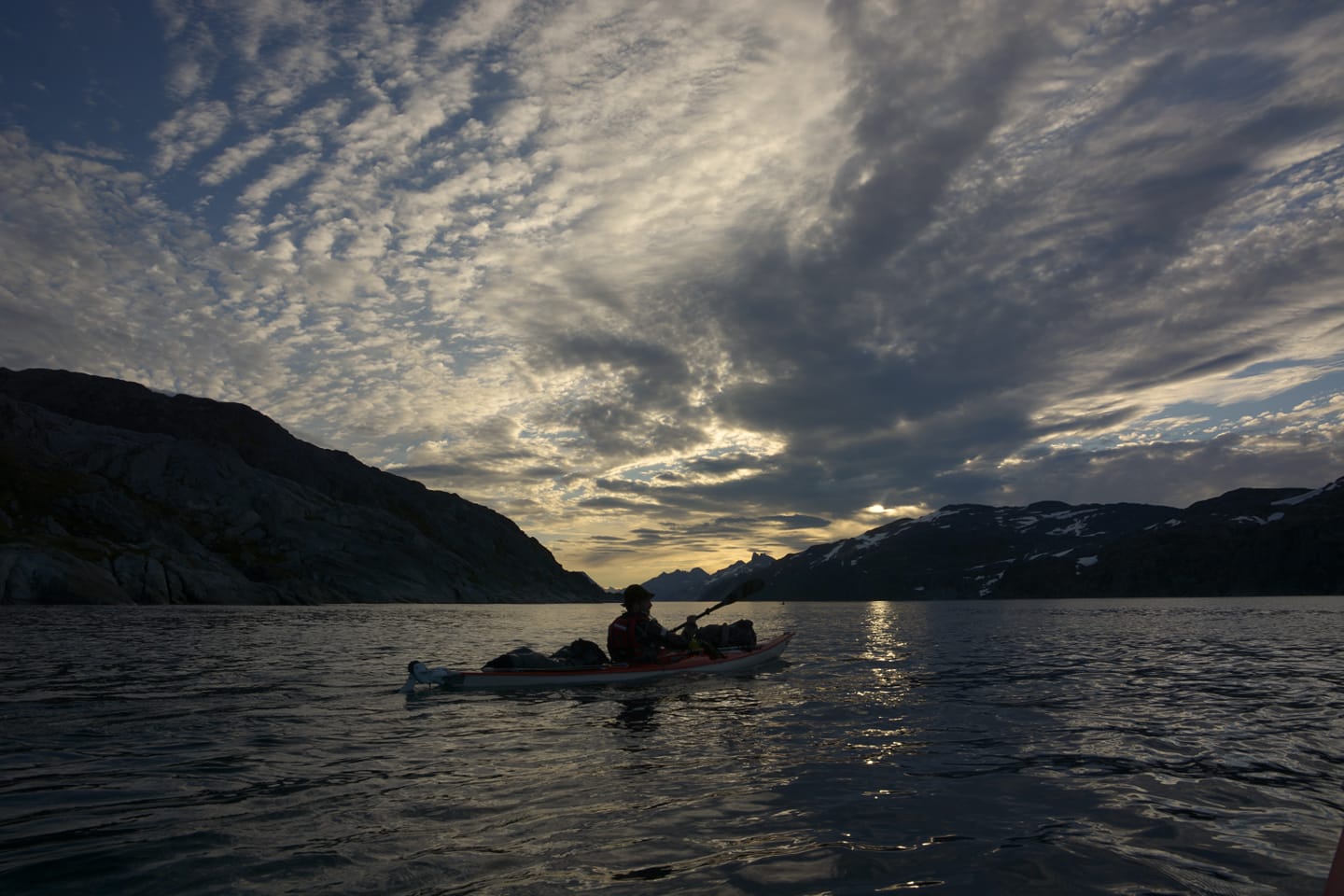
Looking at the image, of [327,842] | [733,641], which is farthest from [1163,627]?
[327,842]

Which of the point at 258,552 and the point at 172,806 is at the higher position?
the point at 258,552

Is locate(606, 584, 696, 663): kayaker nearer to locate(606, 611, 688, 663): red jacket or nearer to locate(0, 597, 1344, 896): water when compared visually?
locate(606, 611, 688, 663): red jacket

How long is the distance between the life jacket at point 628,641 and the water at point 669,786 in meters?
1.23

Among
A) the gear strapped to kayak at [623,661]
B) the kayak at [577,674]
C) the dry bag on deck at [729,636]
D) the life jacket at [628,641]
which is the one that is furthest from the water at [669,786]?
the dry bag on deck at [729,636]

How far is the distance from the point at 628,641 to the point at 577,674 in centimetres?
211

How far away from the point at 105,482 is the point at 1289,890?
165544 mm

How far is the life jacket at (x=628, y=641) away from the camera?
23375 millimetres

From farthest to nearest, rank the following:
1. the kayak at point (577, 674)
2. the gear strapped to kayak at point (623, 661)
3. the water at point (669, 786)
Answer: the gear strapped to kayak at point (623, 661)
the kayak at point (577, 674)
the water at point (669, 786)

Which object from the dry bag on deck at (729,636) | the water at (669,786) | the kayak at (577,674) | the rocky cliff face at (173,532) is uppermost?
the rocky cliff face at (173,532)

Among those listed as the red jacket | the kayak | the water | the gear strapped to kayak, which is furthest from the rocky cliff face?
the water

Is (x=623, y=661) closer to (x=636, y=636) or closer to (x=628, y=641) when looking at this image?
(x=628, y=641)

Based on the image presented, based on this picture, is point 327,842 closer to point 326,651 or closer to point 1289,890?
point 1289,890

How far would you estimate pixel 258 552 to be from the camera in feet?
479

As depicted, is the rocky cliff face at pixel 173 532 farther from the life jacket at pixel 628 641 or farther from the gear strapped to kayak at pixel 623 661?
the life jacket at pixel 628 641
